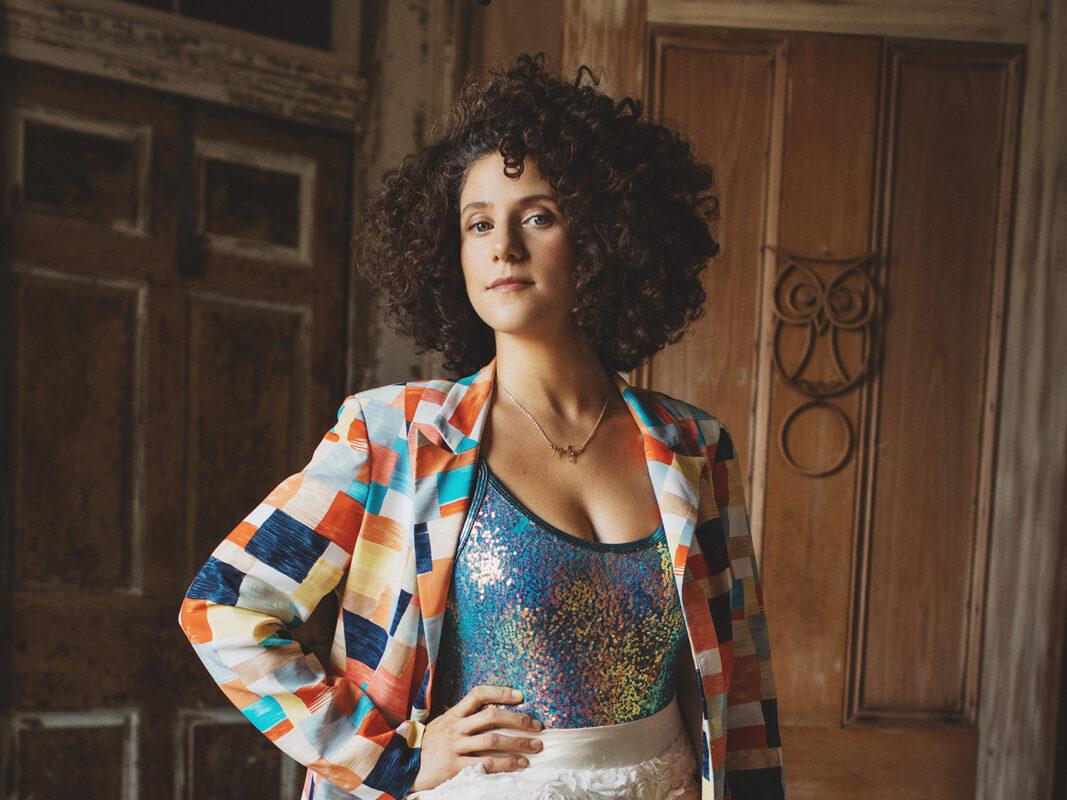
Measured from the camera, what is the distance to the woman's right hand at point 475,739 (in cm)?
105

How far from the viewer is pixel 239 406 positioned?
237cm

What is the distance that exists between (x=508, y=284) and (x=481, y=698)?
595 mm

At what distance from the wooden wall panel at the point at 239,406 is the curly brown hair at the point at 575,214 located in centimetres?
106

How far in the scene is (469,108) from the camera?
1321mm

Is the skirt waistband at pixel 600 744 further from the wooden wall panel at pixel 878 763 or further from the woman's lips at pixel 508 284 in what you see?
the wooden wall panel at pixel 878 763

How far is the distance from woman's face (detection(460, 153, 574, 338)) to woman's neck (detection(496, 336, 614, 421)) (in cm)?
5

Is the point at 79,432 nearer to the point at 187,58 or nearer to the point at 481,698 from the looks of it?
the point at 187,58

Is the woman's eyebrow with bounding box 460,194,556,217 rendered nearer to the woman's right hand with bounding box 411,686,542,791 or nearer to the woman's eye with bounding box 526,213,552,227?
the woman's eye with bounding box 526,213,552,227

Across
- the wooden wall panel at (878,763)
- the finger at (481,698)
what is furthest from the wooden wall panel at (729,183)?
the finger at (481,698)

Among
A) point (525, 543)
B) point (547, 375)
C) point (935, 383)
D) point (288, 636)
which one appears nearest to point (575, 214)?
point (547, 375)

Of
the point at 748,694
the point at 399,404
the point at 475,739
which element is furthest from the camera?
the point at 748,694

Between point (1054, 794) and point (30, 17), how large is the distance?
3364mm

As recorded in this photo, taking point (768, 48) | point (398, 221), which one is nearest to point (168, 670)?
point (398, 221)

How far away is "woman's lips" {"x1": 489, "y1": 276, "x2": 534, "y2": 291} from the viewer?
46.7 inches
